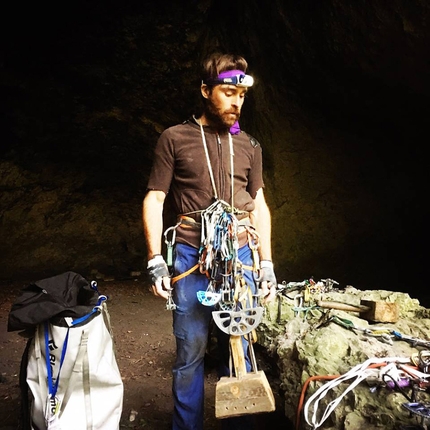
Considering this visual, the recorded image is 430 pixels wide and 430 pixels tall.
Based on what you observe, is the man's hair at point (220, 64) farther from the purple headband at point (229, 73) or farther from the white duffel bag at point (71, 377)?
the white duffel bag at point (71, 377)

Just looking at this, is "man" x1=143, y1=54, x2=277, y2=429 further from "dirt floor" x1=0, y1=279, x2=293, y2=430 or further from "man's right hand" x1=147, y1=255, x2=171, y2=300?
"dirt floor" x1=0, y1=279, x2=293, y2=430

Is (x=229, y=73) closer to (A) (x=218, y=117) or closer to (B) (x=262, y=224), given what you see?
(A) (x=218, y=117)

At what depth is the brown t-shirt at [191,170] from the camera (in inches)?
72.1

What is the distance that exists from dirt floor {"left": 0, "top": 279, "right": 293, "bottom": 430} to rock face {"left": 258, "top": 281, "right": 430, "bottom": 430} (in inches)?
17.8

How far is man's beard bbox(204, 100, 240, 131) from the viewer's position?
1.84 m

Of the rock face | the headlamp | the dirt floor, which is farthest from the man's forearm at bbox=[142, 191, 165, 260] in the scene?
the dirt floor

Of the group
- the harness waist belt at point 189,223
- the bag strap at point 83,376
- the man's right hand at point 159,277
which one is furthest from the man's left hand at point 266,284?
the bag strap at point 83,376

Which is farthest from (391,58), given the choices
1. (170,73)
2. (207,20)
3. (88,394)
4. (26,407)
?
(26,407)

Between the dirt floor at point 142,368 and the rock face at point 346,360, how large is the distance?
0.45 metres

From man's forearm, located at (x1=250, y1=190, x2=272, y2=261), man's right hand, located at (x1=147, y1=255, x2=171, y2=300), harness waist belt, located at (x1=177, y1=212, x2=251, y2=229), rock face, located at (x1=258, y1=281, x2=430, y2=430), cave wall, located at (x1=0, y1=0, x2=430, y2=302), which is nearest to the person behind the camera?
rock face, located at (x1=258, y1=281, x2=430, y2=430)

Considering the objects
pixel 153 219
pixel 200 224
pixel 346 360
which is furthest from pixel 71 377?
pixel 346 360

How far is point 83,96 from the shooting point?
554 cm

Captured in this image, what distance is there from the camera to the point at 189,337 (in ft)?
5.93

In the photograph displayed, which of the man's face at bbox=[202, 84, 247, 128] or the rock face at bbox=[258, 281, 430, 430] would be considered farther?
the man's face at bbox=[202, 84, 247, 128]
